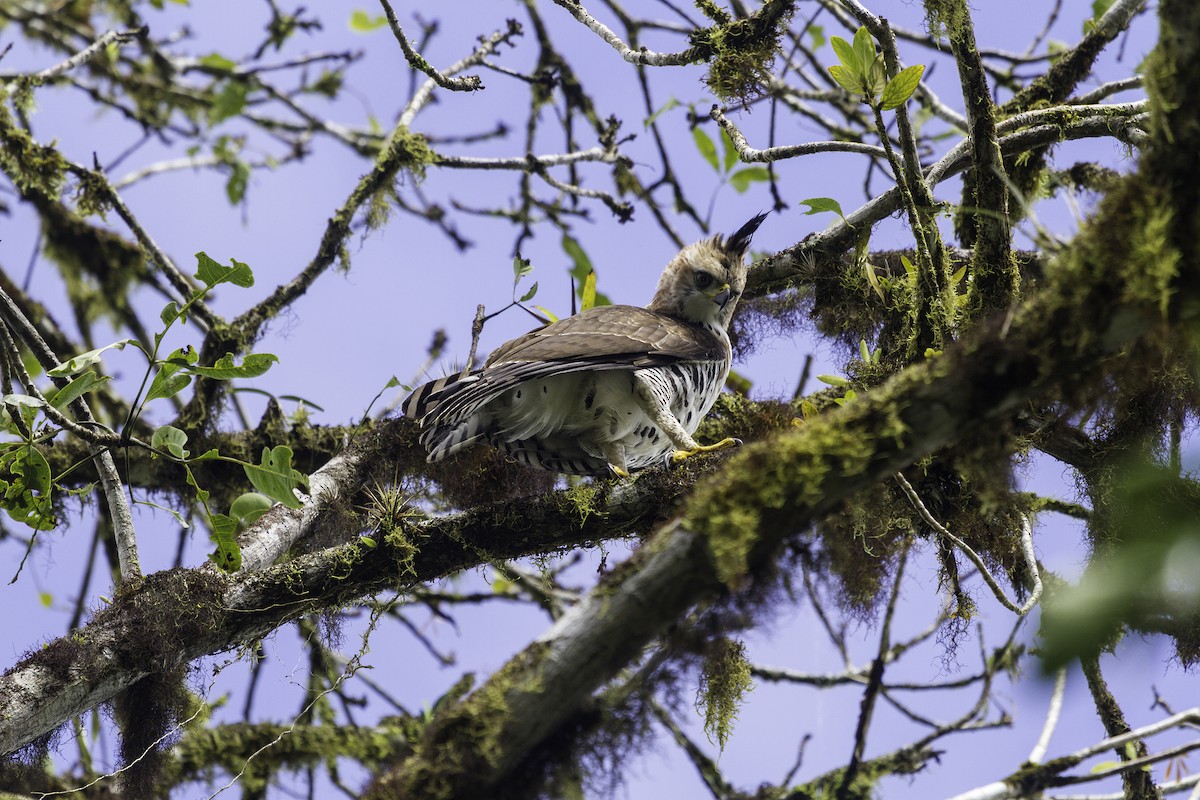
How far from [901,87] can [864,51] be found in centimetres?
16

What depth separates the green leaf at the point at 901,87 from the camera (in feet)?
10.2

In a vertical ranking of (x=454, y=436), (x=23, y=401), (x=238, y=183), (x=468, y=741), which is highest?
(x=238, y=183)

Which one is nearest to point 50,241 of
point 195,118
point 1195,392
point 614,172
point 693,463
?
point 195,118

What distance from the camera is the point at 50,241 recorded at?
662 cm

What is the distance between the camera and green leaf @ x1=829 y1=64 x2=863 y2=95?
3.16 m

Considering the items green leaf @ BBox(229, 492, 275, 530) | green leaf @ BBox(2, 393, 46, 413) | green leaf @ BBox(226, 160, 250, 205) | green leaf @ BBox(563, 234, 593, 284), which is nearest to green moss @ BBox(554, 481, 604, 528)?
green leaf @ BBox(229, 492, 275, 530)

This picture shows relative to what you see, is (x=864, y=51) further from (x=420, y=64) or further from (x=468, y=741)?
(x=468, y=741)

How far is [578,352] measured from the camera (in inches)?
153

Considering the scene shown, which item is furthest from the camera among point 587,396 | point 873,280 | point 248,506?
point 873,280

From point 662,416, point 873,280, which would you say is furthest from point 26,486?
point 873,280

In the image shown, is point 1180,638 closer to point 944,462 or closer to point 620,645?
point 944,462

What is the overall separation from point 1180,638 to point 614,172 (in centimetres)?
422

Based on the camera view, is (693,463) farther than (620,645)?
Yes

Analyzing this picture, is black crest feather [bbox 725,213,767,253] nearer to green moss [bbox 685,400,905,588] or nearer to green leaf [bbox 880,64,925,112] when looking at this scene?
green leaf [bbox 880,64,925,112]
